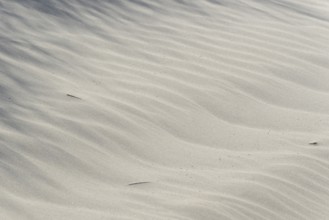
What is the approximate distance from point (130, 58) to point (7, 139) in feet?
5.69

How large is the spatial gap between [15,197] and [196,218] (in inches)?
35.4

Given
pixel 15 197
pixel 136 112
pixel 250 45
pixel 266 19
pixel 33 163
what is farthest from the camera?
pixel 266 19

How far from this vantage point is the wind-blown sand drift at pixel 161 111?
419 centimetres

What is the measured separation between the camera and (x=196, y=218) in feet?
13.1

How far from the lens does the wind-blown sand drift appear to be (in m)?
4.19

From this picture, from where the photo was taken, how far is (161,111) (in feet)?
17.1

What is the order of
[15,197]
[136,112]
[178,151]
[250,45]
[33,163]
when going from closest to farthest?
[15,197] < [33,163] < [178,151] < [136,112] < [250,45]

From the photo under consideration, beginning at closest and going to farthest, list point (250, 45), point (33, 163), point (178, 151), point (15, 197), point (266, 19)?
1. point (15, 197)
2. point (33, 163)
3. point (178, 151)
4. point (250, 45)
5. point (266, 19)

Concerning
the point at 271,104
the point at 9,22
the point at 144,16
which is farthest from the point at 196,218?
the point at 144,16

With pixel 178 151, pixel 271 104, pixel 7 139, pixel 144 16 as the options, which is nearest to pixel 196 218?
pixel 178 151

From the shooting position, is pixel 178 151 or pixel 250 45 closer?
pixel 178 151

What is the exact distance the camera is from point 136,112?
16.7 feet

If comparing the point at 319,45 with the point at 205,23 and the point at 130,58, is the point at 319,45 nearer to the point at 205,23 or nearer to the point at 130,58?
the point at 205,23

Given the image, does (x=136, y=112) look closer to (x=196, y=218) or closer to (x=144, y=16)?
(x=196, y=218)
